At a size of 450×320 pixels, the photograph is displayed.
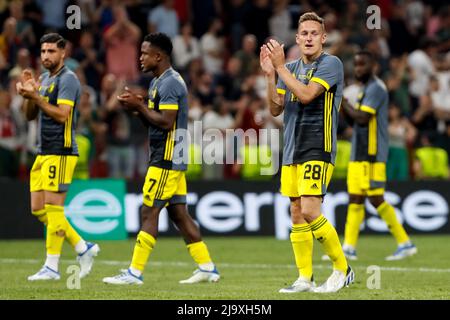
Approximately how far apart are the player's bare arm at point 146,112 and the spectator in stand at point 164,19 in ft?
37.6

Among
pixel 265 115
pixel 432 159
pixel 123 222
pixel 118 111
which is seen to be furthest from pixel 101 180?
pixel 432 159

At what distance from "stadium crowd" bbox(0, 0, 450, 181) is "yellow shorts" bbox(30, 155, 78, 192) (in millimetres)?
6467

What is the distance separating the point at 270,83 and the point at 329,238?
157 centimetres

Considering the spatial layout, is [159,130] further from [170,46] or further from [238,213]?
[238,213]

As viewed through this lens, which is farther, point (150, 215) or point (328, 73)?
point (150, 215)

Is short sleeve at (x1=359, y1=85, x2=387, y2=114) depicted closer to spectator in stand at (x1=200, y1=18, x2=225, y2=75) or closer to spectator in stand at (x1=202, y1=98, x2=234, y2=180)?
spectator in stand at (x1=202, y1=98, x2=234, y2=180)

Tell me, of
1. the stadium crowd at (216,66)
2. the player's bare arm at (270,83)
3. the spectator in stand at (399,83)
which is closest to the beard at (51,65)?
the player's bare arm at (270,83)

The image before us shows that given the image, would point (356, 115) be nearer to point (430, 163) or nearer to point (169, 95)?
point (169, 95)

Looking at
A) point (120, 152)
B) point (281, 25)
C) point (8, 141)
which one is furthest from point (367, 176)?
point (281, 25)

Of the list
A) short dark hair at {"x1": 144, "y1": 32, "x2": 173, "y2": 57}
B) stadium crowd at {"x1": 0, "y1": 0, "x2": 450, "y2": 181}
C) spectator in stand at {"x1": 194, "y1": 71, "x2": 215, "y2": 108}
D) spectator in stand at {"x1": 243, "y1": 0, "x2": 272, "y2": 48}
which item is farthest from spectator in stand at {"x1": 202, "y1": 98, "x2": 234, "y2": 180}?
short dark hair at {"x1": 144, "y1": 32, "x2": 173, "y2": 57}

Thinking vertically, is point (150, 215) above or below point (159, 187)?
below

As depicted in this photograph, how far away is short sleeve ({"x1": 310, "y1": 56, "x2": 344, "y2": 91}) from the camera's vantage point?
10555 millimetres

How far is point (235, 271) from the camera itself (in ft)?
44.9

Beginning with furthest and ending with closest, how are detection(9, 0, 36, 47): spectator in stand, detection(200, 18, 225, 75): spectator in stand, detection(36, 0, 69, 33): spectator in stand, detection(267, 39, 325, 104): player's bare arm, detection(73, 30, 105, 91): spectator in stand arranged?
detection(200, 18, 225, 75): spectator in stand → detection(36, 0, 69, 33): spectator in stand → detection(73, 30, 105, 91): spectator in stand → detection(9, 0, 36, 47): spectator in stand → detection(267, 39, 325, 104): player's bare arm
